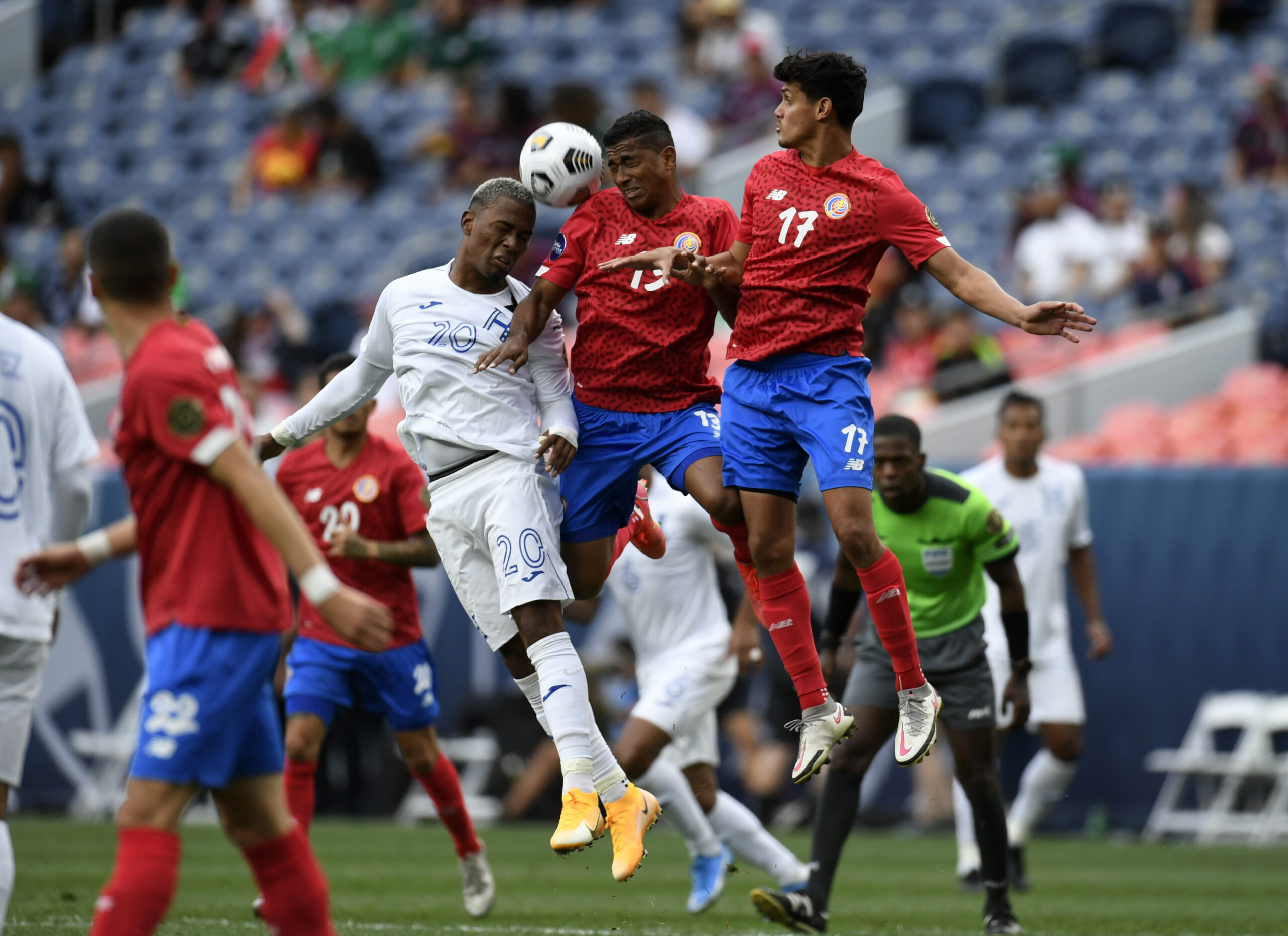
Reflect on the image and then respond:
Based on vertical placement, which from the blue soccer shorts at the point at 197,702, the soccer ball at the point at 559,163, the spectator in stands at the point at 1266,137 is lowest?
the blue soccer shorts at the point at 197,702

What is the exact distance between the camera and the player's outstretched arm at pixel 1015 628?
8094mm

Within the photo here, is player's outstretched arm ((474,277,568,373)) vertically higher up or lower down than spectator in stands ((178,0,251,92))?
lower down

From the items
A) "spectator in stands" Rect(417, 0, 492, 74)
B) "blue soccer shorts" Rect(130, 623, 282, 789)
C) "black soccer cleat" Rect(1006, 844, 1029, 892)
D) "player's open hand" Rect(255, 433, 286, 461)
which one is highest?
"spectator in stands" Rect(417, 0, 492, 74)

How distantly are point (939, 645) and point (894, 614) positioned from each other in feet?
4.76

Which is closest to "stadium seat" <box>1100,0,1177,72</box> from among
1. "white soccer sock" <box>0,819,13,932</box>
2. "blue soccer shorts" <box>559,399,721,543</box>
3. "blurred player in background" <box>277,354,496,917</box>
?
"blurred player in background" <box>277,354,496,917</box>

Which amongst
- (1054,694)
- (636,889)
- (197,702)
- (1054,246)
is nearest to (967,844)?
(1054,694)

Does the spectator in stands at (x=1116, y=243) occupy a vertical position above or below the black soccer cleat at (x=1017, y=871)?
above

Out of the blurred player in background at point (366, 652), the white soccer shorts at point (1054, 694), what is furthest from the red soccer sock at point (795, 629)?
the white soccer shorts at point (1054, 694)

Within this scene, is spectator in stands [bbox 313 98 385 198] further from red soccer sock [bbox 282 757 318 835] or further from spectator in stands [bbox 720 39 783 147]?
red soccer sock [bbox 282 757 318 835]

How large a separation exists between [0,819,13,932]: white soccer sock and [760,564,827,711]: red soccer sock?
9.83ft

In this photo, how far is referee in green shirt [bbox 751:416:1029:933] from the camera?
801cm

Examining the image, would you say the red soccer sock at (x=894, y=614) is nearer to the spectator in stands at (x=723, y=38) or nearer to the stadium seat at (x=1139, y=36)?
the spectator in stands at (x=723, y=38)

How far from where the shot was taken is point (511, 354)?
263 inches

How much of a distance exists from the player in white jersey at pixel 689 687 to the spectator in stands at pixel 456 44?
12.5 metres
